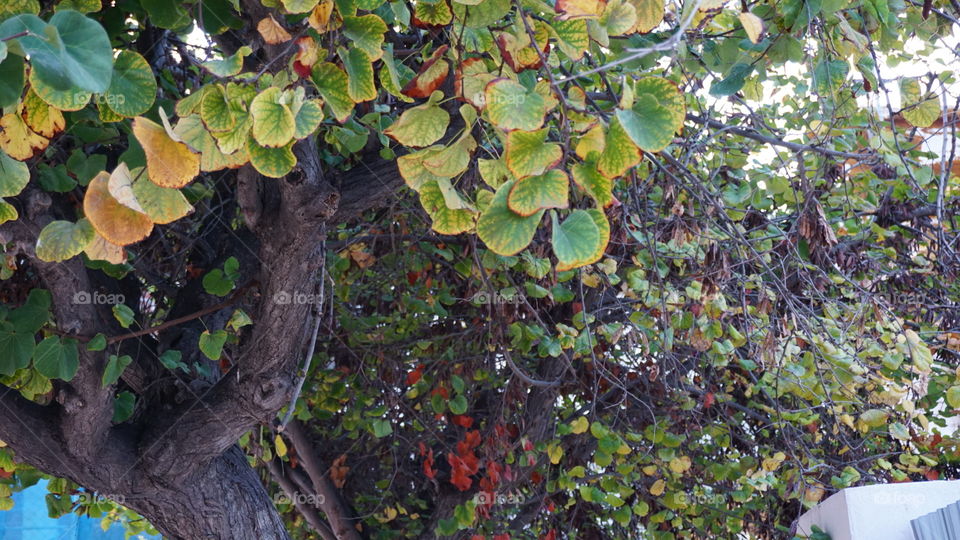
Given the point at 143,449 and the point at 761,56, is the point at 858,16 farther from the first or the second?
the point at 143,449

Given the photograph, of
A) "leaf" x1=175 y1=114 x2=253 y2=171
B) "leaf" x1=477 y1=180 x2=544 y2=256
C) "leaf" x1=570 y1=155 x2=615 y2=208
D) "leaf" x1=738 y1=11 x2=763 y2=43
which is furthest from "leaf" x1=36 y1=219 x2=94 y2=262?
"leaf" x1=738 y1=11 x2=763 y2=43

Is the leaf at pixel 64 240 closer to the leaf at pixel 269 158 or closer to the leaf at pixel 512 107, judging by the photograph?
the leaf at pixel 269 158

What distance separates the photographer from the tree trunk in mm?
2406

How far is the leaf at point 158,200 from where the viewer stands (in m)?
1.16

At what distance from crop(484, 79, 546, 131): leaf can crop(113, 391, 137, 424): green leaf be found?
1729 mm

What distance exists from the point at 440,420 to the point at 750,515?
1466mm

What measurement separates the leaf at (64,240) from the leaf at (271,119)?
0.36 meters

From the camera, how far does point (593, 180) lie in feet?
3.96

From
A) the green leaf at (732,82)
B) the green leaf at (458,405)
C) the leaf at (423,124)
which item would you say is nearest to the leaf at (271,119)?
the leaf at (423,124)

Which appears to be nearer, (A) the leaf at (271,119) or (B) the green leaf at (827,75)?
(A) the leaf at (271,119)

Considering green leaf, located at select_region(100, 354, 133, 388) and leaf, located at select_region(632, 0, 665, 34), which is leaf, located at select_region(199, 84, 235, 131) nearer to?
leaf, located at select_region(632, 0, 665, 34)

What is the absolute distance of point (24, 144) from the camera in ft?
4.31

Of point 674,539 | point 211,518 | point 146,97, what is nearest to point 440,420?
point 674,539

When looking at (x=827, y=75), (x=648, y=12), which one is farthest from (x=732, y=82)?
(x=648, y=12)
